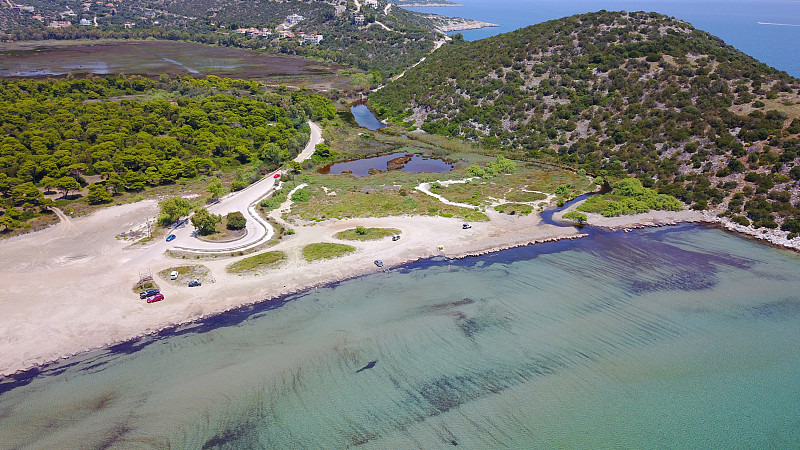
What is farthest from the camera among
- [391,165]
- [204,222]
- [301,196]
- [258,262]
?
[391,165]

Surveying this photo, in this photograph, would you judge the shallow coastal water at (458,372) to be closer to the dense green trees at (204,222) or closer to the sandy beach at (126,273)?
the sandy beach at (126,273)

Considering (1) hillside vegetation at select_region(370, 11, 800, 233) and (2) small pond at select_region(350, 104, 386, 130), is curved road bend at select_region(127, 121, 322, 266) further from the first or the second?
(1) hillside vegetation at select_region(370, 11, 800, 233)

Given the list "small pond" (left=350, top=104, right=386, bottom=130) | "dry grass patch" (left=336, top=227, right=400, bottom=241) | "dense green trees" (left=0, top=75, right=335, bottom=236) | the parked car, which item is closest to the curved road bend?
"dense green trees" (left=0, top=75, right=335, bottom=236)

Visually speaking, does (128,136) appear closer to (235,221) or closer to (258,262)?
(235,221)

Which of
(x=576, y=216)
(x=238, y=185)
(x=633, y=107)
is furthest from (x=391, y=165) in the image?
(x=633, y=107)

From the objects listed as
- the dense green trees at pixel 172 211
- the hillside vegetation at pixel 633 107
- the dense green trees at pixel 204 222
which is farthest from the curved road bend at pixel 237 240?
the hillside vegetation at pixel 633 107
